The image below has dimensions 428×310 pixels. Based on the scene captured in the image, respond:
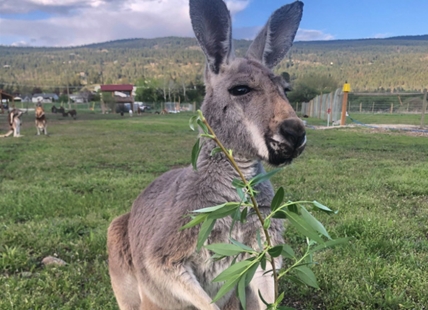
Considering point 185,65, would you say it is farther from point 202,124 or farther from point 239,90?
point 202,124

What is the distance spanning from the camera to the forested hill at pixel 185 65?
80.3 meters

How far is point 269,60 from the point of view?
6.71 ft

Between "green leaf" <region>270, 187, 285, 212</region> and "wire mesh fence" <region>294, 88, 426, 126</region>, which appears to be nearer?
"green leaf" <region>270, 187, 285, 212</region>

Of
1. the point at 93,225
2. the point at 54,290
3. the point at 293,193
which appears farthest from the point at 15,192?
the point at 293,193

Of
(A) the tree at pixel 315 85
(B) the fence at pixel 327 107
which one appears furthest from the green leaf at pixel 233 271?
(A) the tree at pixel 315 85

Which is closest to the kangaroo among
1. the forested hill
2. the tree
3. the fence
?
the fence

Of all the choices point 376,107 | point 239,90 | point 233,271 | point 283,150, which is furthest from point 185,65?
point 233,271

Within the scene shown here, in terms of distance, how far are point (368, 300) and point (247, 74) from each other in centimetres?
184

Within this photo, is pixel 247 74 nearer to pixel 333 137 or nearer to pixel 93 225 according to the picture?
pixel 93 225

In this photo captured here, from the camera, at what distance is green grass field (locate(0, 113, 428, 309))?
2.79m

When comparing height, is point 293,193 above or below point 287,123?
below

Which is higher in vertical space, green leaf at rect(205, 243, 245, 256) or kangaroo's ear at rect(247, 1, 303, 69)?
kangaroo's ear at rect(247, 1, 303, 69)

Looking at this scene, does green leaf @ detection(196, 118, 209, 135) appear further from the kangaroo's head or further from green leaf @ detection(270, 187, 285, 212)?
the kangaroo's head

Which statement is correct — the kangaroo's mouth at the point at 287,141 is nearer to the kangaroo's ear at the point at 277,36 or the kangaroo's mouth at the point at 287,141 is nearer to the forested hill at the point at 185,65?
the kangaroo's ear at the point at 277,36
